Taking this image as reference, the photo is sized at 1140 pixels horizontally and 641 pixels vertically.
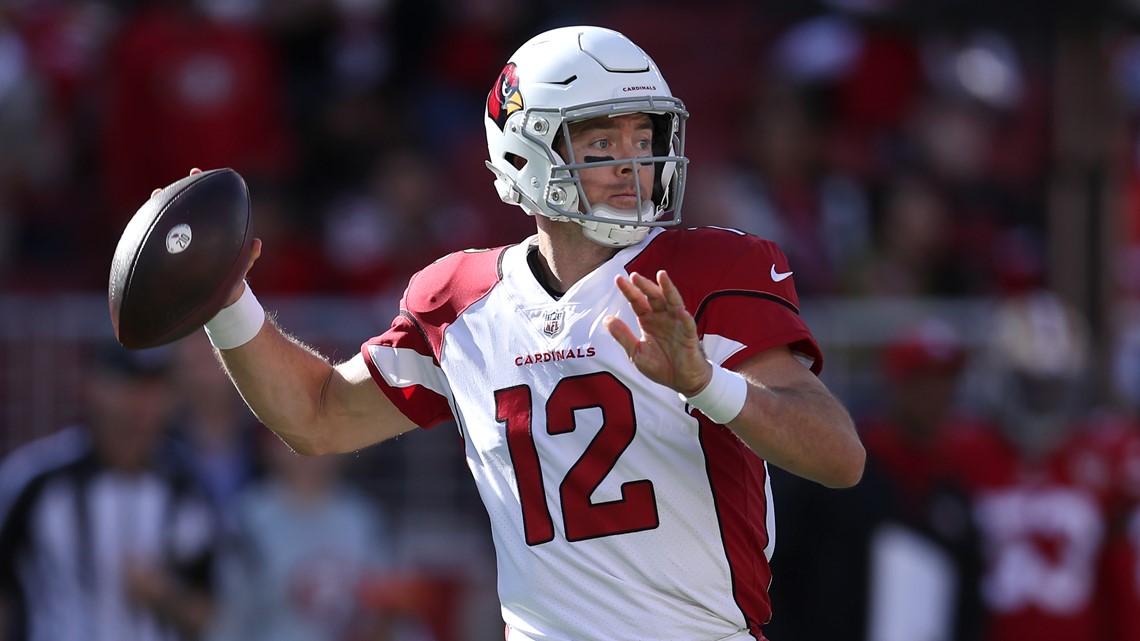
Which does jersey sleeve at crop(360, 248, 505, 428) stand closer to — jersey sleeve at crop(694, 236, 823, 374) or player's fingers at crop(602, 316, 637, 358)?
jersey sleeve at crop(694, 236, 823, 374)

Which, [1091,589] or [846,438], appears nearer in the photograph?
[846,438]

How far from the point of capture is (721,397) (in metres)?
3.24

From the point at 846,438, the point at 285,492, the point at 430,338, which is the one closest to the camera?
the point at 846,438

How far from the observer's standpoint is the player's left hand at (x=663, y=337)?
125 inches

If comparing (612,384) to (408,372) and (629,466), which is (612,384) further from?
(408,372)

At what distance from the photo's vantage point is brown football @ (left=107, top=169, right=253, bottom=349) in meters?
3.64

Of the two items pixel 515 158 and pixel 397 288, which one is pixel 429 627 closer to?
pixel 397 288

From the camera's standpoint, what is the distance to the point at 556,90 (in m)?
3.72

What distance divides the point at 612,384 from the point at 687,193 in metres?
4.78

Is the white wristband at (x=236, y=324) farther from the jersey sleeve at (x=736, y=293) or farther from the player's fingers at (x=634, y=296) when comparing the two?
the player's fingers at (x=634, y=296)

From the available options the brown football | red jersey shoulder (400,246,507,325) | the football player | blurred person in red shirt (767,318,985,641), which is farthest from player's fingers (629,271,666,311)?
blurred person in red shirt (767,318,985,641)

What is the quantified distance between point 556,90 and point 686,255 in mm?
453

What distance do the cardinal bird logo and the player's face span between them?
17 cm

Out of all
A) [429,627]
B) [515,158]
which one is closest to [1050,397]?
[429,627]
